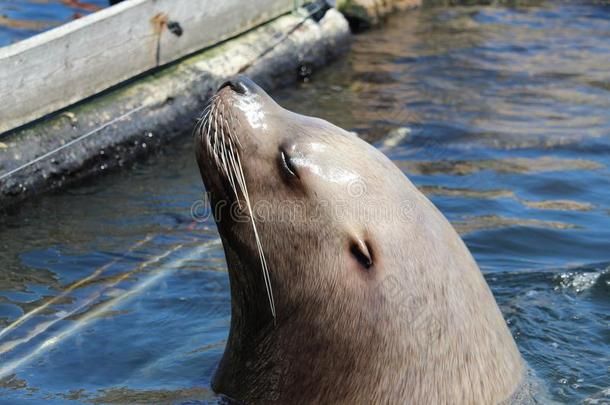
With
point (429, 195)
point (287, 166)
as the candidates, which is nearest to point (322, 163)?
point (287, 166)

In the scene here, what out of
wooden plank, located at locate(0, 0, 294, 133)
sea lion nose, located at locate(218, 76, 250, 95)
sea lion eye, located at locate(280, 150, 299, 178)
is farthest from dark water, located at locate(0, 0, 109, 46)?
sea lion eye, located at locate(280, 150, 299, 178)

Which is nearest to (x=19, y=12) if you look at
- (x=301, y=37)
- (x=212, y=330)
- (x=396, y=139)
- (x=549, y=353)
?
(x=301, y=37)

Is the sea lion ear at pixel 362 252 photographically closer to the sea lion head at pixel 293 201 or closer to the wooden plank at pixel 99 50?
the sea lion head at pixel 293 201

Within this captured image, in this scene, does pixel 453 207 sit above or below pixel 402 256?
below

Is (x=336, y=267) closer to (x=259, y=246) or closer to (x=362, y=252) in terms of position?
(x=362, y=252)

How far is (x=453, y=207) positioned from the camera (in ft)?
24.1

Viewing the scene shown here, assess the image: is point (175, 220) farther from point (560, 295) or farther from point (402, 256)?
point (402, 256)

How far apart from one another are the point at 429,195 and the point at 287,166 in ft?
11.4

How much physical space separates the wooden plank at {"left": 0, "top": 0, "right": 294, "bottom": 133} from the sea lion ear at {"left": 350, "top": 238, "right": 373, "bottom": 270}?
3.53m

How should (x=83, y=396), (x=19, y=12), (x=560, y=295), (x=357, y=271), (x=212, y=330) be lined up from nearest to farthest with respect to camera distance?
(x=357, y=271), (x=83, y=396), (x=212, y=330), (x=560, y=295), (x=19, y=12)

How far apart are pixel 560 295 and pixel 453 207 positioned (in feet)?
4.70

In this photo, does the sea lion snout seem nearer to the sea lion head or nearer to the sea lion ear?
the sea lion head

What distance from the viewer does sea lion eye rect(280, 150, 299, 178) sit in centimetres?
411

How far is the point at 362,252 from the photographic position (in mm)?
4031
